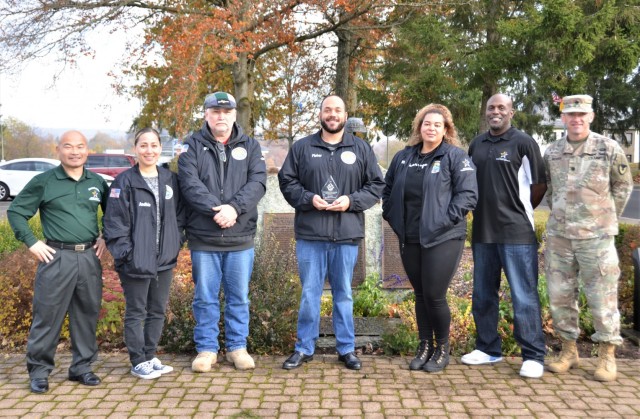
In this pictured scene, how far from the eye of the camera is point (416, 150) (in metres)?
4.55

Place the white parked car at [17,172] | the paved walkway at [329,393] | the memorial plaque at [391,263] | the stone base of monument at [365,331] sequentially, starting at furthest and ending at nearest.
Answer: the white parked car at [17,172] < the memorial plaque at [391,263] < the stone base of monument at [365,331] < the paved walkway at [329,393]

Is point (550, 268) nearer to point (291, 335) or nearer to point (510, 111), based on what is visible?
point (510, 111)

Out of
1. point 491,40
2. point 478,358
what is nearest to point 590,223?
point 478,358

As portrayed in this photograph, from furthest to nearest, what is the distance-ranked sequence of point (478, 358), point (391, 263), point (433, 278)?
1. point (391, 263)
2. point (478, 358)
3. point (433, 278)

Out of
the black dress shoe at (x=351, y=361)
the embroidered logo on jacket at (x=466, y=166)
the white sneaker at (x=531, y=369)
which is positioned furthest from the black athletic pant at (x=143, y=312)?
the white sneaker at (x=531, y=369)

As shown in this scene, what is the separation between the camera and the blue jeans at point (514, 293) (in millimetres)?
4422

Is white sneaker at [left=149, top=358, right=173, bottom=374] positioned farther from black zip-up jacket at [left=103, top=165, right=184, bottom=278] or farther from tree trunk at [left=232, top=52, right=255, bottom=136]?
tree trunk at [left=232, top=52, right=255, bottom=136]

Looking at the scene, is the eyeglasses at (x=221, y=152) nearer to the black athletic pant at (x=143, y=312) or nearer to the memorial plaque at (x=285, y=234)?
the black athletic pant at (x=143, y=312)

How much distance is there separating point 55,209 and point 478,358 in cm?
323


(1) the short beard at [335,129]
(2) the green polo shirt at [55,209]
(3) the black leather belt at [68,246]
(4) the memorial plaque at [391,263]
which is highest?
(1) the short beard at [335,129]

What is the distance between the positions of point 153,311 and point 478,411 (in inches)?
90.9

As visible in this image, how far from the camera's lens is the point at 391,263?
6.25 m

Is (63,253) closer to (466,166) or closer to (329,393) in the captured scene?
(329,393)

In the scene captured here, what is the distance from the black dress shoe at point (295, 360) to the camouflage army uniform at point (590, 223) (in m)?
1.89
